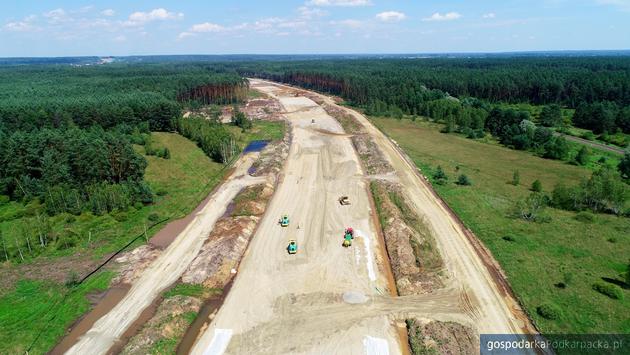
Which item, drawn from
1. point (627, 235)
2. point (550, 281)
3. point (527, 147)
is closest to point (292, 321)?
point (550, 281)

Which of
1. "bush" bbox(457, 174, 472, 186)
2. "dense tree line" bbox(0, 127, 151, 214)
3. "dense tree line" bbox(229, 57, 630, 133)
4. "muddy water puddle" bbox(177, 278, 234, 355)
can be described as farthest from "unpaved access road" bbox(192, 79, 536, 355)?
"dense tree line" bbox(229, 57, 630, 133)

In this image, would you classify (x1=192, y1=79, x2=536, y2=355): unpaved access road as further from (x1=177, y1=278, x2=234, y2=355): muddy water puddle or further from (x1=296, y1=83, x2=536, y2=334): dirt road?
(x1=177, y1=278, x2=234, y2=355): muddy water puddle

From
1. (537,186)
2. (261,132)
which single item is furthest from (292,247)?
(261,132)

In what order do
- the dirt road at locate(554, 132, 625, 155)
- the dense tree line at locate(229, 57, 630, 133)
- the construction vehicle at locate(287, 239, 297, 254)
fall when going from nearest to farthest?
1. the construction vehicle at locate(287, 239, 297, 254)
2. the dirt road at locate(554, 132, 625, 155)
3. the dense tree line at locate(229, 57, 630, 133)

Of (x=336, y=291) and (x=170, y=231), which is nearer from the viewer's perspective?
(x=336, y=291)

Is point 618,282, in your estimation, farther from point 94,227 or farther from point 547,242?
point 94,227

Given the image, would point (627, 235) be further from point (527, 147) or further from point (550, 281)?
point (527, 147)

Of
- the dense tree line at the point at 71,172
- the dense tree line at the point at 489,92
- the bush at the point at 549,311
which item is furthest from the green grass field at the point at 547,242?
the dense tree line at the point at 71,172
